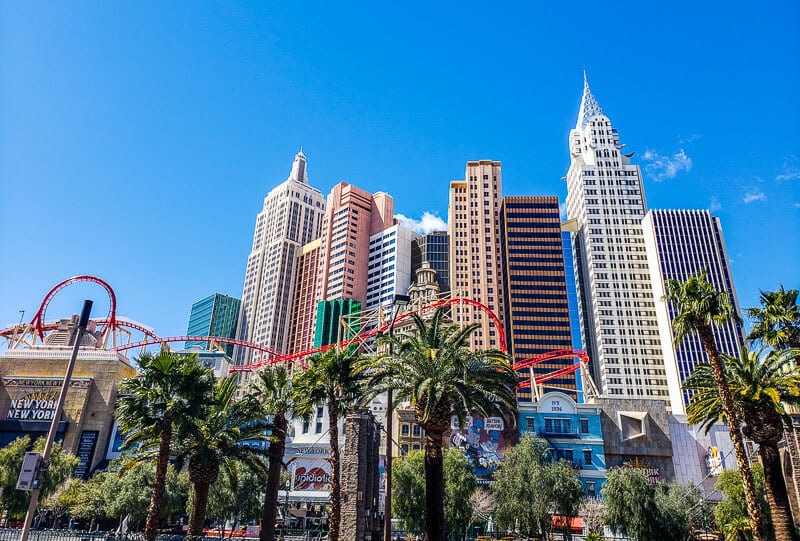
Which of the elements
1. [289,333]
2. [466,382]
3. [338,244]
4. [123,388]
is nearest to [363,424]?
[466,382]

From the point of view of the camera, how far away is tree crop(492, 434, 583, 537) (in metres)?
49.2

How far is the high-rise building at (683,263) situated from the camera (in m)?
132

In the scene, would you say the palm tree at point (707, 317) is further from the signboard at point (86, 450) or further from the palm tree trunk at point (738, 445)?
the signboard at point (86, 450)

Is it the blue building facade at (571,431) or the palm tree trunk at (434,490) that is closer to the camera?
the palm tree trunk at (434,490)

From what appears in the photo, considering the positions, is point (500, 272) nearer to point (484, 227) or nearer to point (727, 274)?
point (484, 227)

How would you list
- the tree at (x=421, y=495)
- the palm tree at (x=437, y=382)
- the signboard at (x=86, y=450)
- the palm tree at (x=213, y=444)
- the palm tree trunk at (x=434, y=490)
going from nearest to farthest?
the palm tree trunk at (x=434, y=490)
the palm tree at (x=437, y=382)
the palm tree at (x=213, y=444)
the tree at (x=421, y=495)
the signboard at (x=86, y=450)

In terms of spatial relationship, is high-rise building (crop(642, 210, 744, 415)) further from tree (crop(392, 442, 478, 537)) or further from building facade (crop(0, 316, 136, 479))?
building facade (crop(0, 316, 136, 479))

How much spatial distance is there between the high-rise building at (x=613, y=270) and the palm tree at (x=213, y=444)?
119 metres

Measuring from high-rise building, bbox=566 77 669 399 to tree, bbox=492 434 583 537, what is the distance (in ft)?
311

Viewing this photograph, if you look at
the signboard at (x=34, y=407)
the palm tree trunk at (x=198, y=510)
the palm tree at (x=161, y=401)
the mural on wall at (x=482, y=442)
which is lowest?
the palm tree trunk at (x=198, y=510)

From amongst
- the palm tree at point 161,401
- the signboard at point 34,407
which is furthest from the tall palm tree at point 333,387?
the signboard at point 34,407

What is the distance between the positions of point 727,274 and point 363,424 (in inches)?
5316

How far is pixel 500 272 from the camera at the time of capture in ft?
527

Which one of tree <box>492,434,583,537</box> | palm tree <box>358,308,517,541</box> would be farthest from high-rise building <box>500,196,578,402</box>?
palm tree <box>358,308,517,541</box>
